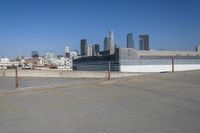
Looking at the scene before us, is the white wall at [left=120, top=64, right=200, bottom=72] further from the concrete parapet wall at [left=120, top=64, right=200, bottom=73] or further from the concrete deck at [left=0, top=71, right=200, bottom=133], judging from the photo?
the concrete deck at [left=0, top=71, right=200, bottom=133]

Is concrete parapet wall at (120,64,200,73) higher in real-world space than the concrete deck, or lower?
lower

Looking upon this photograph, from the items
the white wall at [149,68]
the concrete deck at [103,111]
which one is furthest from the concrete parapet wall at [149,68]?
the concrete deck at [103,111]

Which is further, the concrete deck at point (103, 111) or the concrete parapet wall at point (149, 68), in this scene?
the concrete parapet wall at point (149, 68)

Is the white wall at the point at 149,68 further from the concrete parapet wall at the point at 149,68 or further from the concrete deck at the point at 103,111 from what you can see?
the concrete deck at the point at 103,111

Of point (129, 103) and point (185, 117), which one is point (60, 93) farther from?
point (185, 117)

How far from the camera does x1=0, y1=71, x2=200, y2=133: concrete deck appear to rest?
6.45 meters

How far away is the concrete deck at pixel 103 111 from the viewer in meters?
6.45

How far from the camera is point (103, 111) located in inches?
321

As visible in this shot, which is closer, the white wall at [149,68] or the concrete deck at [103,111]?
the concrete deck at [103,111]

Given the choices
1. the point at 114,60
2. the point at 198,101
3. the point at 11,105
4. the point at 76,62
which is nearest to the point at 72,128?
the point at 11,105

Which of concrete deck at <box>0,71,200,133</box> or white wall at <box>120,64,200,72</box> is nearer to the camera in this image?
concrete deck at <box>0,71,200,133</box>

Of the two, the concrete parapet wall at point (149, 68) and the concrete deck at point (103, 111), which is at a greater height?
the concrete deck at point (103, 111)

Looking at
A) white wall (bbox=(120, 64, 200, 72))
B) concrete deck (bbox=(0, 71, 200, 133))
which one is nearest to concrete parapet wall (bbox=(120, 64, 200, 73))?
white wall (bbox=(120, 64, 200, 72))

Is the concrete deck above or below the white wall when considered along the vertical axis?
above
